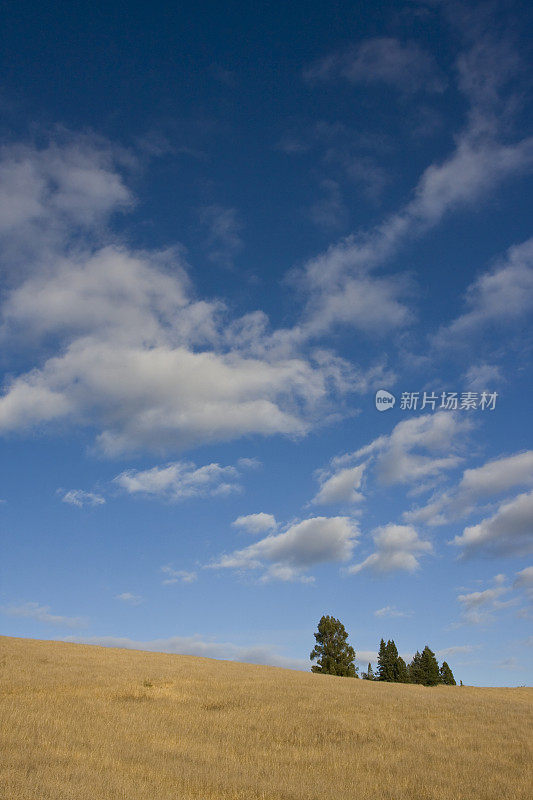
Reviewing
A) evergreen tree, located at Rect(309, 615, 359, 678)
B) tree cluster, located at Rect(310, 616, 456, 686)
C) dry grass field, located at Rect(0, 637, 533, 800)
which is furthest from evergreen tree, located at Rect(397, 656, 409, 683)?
dry grass field, located at Rect(0, 637, 533, 800)

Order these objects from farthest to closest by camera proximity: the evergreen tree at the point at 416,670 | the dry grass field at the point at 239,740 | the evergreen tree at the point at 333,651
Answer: the evergreen tree at the point at 416,670 < the evergreen tree at the point at 333,651 < the dry grass field at the point at 239,740

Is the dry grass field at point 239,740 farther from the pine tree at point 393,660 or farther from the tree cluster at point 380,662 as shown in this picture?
the pine tree at point 393,660

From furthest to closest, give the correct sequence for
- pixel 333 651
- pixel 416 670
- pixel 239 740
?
pixel 416 670, pixel 333 651, pixel 239 740

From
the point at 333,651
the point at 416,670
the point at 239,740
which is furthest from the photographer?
the point at 416,670

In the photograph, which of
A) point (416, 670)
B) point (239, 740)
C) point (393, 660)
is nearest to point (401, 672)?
point (393, 660)

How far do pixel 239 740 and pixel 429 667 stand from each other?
2903 inches

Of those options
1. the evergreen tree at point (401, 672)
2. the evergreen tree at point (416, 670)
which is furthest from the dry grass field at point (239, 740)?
the evergreen tree at point (416, 670)

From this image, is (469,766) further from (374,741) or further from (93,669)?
(93,669)

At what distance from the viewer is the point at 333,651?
6050cm

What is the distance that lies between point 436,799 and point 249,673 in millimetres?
23944

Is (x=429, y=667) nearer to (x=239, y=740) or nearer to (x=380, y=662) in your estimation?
(x=380, y=662)

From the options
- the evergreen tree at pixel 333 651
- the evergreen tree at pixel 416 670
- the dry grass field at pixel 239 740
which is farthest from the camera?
the evergreen tree at pixel 416 670

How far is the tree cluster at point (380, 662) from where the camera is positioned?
59.8m

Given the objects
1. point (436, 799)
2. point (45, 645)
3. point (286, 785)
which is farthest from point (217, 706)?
point (45, 645)
